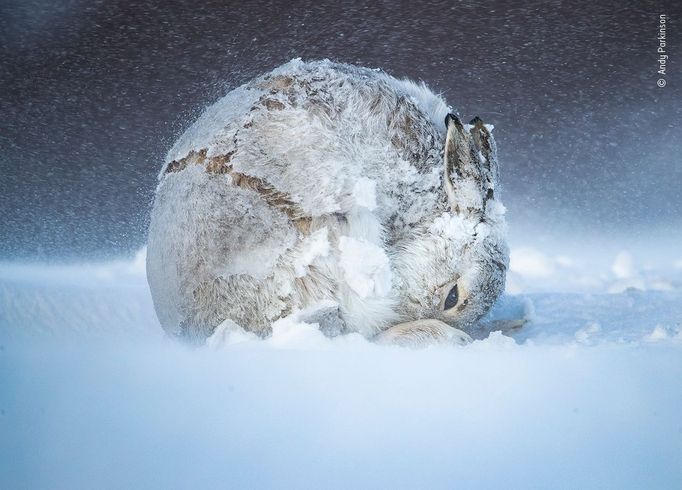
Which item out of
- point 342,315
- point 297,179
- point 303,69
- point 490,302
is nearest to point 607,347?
point 490,302

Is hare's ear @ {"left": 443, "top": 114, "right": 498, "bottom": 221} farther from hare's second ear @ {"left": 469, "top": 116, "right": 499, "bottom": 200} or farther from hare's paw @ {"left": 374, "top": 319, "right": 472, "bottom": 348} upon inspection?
hare's paw @ {"left": 374, "top": 319, "right": 472, "bottom": 348}

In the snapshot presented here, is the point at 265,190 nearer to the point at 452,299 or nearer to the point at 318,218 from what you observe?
the point at 318,218

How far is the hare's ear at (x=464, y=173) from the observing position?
4.43 ft

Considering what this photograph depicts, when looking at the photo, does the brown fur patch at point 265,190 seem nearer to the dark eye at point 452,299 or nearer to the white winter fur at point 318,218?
the white winter fur at point 318,218

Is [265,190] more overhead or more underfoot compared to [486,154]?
more underfoot

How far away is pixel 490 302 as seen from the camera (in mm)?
1430

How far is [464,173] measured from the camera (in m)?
1.36

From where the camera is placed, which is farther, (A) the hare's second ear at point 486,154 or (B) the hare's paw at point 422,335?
(A) the hare's second ear at point 486,154

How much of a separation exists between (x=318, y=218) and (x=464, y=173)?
0.92 ft

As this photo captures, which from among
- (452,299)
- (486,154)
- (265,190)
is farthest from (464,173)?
(265,190)

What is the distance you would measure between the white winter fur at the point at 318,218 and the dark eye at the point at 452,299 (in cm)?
2

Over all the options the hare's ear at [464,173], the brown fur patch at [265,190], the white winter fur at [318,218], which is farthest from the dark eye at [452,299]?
the brown fur patch at [265,190]

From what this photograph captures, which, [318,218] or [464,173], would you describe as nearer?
[318,218]

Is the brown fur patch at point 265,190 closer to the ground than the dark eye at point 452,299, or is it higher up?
higher up
